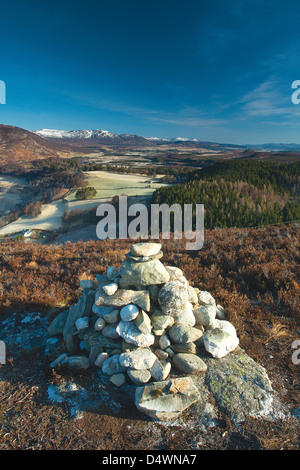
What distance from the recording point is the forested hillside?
17.9 m

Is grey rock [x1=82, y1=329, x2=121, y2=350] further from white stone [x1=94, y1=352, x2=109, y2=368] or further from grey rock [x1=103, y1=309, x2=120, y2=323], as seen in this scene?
grey rock [x1=103, y1=309, x2=120, y2=323]

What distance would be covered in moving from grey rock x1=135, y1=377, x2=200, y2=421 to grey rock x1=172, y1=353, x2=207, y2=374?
277 millimetres

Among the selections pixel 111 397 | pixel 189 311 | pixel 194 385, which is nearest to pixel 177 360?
pixel 194 385

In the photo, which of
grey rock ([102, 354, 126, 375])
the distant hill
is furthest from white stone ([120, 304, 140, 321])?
the distant hill

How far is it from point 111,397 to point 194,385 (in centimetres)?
126

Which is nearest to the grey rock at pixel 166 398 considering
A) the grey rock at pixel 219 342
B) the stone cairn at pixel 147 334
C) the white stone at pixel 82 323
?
the stone cairn at pixel 147 334

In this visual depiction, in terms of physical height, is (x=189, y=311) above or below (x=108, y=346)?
above

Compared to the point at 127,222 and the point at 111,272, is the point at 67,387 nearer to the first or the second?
the point at 111,272

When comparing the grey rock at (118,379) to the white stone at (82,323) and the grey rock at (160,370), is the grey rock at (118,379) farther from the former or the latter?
the white stone at (82,323)

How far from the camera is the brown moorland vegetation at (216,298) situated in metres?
2.98

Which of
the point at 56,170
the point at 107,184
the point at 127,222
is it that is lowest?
the point at 127,222

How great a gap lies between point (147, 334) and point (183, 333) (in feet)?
2.20

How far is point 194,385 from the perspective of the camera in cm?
354

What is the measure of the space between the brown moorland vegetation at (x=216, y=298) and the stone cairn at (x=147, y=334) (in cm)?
48
